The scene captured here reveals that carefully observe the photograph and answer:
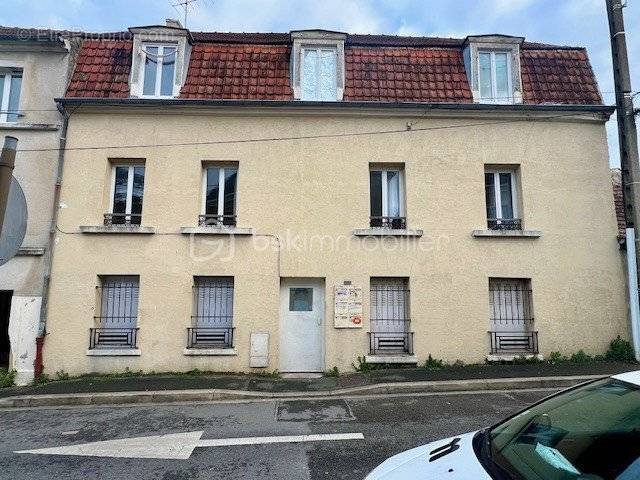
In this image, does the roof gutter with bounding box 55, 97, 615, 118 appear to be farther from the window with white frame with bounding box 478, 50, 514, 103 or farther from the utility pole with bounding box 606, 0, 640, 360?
the utility pole with bounding box 606, 0, 640, 360

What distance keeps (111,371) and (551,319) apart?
950cm

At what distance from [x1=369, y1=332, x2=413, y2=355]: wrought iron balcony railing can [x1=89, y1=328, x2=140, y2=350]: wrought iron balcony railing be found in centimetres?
513

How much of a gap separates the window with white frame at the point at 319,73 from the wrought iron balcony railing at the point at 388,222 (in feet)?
9.84

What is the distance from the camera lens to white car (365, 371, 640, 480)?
205 centimetres

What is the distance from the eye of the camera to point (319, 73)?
33.4 ft

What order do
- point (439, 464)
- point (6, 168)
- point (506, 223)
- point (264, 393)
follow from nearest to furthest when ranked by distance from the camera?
point (6, 168) < point (439, 464) < point (264, 393) < point (506, 223)

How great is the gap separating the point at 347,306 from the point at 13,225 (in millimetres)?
7232

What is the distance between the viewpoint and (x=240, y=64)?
34.0 ft

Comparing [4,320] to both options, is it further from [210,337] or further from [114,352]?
[210,337]

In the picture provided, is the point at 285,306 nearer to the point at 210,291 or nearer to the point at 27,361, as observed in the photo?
the point at 210,291


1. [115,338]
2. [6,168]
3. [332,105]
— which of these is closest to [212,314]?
[115,338]

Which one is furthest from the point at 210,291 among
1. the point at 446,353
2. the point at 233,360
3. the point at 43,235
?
the point at 446,353

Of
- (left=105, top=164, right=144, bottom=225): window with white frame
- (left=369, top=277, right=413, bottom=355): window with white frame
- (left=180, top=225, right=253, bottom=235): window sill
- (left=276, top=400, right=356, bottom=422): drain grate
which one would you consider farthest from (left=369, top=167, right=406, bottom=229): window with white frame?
(left=105, top=164, right=144, bottom=225): window with white frame

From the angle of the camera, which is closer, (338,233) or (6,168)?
(6,168)
